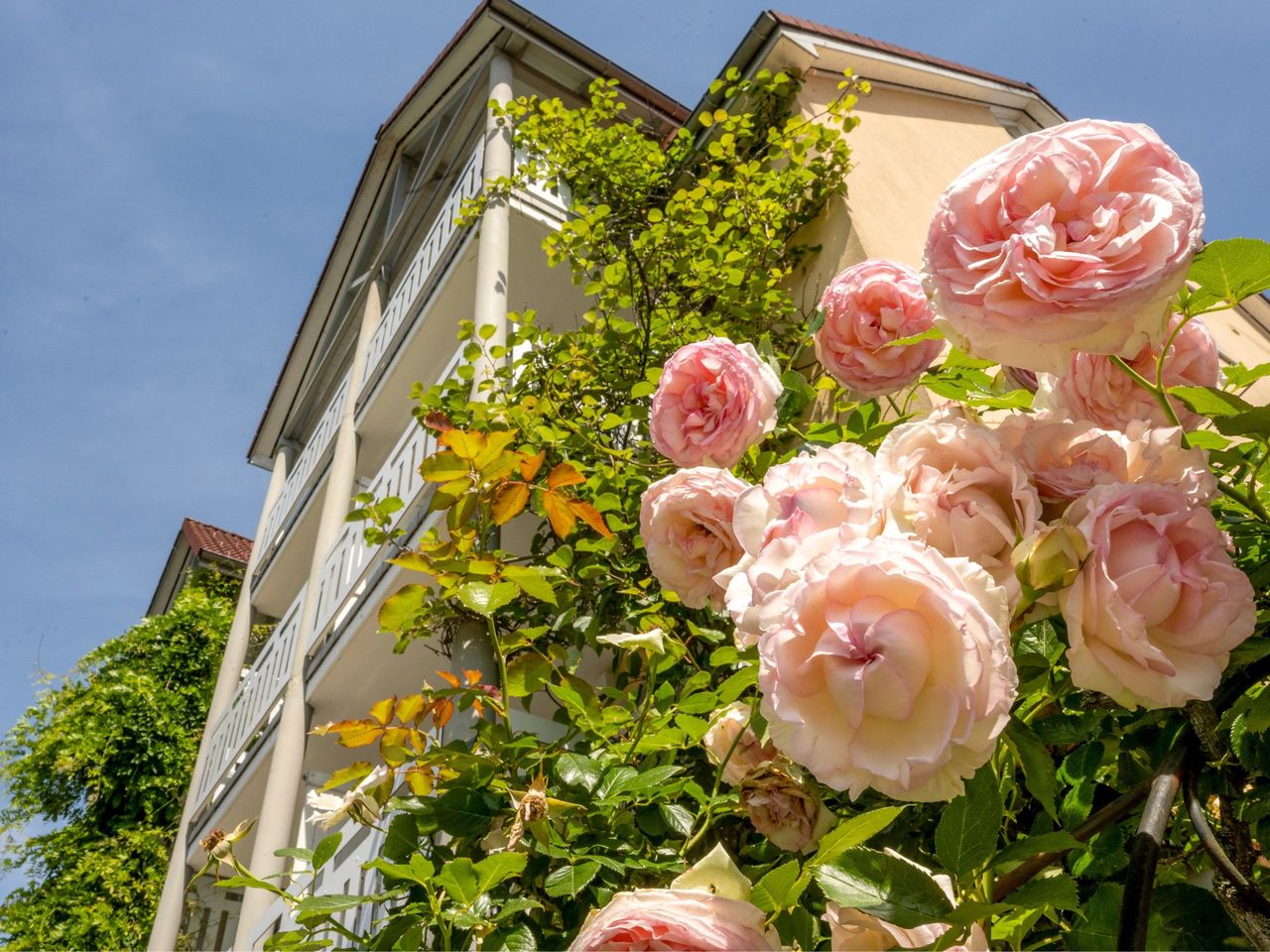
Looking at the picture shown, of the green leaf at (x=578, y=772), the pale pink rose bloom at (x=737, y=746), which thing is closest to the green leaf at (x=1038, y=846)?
the pale pink rose bloom at (x=737, y=746)

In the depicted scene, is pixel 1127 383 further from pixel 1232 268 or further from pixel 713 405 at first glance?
pixel 713 405

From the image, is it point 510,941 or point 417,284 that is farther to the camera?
point 417,284

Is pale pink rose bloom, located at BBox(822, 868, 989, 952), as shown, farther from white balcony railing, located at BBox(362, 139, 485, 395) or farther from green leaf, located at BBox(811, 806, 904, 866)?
white balcony railing, located at BBox(362, 139, 485, 395)

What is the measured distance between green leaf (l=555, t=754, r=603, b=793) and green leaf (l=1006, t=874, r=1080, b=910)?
1045 mm

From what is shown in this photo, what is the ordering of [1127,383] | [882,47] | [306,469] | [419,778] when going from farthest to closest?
[306,469]
[882,47]
[419,778]
[1127,383]

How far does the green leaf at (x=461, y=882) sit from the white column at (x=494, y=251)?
11.2 ft

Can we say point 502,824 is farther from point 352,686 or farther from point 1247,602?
point 352,686

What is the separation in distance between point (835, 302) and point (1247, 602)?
96 cm

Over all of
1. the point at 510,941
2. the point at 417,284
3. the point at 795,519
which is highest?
the point at 417,284

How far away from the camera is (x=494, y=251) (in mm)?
5688

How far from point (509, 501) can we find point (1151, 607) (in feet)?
4.41

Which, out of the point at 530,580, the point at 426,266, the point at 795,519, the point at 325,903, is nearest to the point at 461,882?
the point at 325,903

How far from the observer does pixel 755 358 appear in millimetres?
1581

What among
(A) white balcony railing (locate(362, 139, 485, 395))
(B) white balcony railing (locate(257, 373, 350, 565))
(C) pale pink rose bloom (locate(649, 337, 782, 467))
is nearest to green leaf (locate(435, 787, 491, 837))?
(C) pale pink rose bloom (locate(649, 337, 782, 467))
